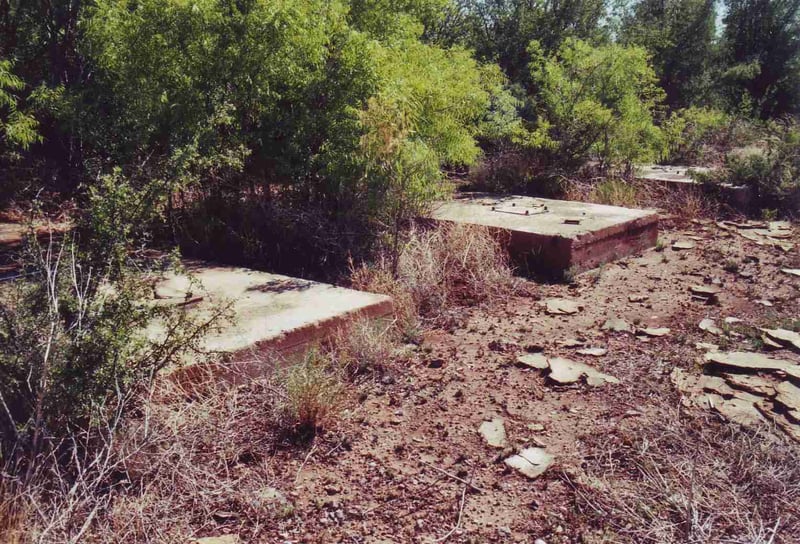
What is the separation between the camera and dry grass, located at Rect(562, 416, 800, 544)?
2295 millimetres

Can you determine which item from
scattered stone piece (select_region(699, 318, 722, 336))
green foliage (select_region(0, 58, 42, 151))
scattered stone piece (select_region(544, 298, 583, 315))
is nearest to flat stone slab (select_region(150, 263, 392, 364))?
scattered stone piece (select_region(544, 298, 583, 315))

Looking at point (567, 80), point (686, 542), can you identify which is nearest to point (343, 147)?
point (686, 542)

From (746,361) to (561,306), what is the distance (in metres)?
1.45

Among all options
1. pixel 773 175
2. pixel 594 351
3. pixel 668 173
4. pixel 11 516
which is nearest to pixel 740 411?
pixel 594 351

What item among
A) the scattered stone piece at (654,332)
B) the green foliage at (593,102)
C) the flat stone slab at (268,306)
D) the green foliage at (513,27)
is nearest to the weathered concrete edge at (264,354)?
the flat stone slab at (268,306)

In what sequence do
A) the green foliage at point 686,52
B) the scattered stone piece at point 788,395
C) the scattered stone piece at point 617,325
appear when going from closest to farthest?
the scattered stone piece at point 788,395 < the scattered stone piece at point 617,325 < the green foliage at point 686,52

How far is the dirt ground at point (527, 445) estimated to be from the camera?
93.6 inches

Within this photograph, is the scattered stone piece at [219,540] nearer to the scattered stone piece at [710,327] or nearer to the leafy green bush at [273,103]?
the leafy green bush at [273,103]

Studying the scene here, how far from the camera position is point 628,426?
121 inches

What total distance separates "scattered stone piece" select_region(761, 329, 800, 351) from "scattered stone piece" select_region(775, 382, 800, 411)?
2.03 ft

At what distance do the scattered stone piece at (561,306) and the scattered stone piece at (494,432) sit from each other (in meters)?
1.82

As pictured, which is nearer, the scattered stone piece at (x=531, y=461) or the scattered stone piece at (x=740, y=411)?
the scattered stone piece at (x=531, y=461)

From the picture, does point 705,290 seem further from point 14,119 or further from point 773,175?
point 14,119

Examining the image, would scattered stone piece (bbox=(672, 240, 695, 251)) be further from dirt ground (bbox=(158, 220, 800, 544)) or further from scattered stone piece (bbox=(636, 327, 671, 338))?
scattered stone piece (bbox=(636, 327, 671, 338))
